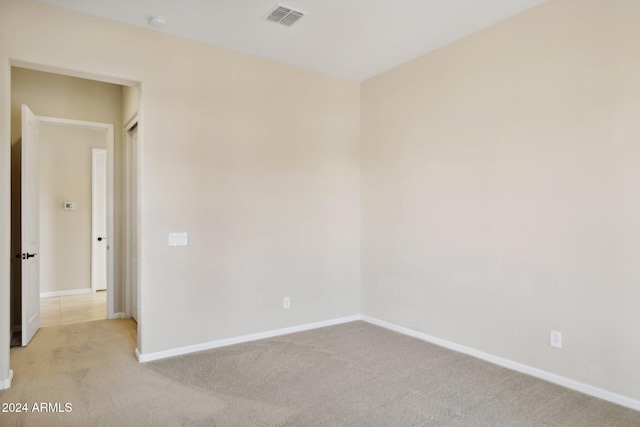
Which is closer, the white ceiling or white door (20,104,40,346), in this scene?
the white ceiling

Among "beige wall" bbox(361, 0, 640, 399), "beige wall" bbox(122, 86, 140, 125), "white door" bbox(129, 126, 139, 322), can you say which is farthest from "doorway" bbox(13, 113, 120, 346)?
"beige wall" bbox(361, 0, 640, 399)

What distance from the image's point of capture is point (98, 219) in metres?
6.46

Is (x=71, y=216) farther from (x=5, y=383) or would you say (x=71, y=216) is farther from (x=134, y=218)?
(x=5, y=383)

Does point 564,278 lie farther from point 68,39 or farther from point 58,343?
point 58,343

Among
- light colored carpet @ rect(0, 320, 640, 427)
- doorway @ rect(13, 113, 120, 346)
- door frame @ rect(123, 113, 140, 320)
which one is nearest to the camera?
light colored carpet @ rect(0, 320, 640, 427)

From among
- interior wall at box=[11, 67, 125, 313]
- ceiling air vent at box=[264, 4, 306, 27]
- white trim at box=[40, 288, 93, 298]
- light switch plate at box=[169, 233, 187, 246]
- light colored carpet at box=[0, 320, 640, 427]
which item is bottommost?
light colored carpet at box=[0, 320, 640, 427]

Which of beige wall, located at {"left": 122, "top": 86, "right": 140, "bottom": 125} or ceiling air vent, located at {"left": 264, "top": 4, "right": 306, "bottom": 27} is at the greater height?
ceiling air vent, located at {"left": 264, "top": 4, "right": 306, "bottom": 27}

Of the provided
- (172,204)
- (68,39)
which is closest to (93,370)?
(172,204)

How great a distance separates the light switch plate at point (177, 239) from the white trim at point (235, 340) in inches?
38.7

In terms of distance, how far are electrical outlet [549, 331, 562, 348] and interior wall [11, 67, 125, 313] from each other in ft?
15.6

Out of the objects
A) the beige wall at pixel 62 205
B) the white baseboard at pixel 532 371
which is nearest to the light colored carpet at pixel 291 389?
the white baseboard at pixel 532 371

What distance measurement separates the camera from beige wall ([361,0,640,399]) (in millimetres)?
2637

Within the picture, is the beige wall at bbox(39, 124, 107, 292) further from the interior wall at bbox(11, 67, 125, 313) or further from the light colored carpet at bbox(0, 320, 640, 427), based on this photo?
the light colored carpet at bbox(0, 320, 640, 427)

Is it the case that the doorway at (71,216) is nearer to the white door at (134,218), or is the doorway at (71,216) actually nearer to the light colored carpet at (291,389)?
the white door at (134,218)
